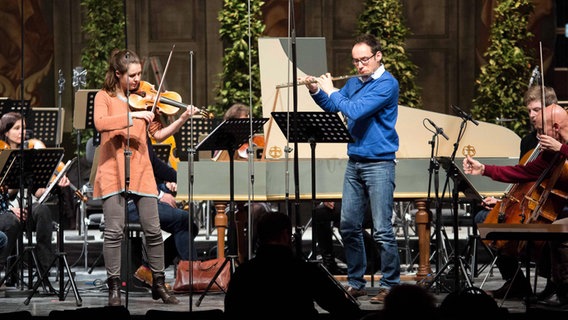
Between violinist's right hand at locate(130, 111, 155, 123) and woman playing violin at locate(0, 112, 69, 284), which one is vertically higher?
violinist's right hand at locate(130, 111, 155, 123)

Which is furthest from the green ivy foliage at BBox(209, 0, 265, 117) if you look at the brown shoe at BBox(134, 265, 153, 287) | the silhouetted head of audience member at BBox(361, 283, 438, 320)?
the silhouetted head of audience member at BBox(361, 283, 438, 320)

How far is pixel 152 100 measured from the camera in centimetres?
686

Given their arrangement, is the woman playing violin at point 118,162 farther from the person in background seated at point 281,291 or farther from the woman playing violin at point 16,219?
the person in background seated at point 281,291

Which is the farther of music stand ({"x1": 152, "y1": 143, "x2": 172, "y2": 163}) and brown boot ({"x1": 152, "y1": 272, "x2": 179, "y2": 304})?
music stand ({"x1": 152, "y1": 143, "x2": 172, "y2": 163})

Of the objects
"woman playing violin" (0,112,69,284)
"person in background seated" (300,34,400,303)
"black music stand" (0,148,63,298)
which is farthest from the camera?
"woman playing violin" (0,112,69,284)

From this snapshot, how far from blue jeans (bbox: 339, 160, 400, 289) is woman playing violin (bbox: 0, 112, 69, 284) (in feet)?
8.49

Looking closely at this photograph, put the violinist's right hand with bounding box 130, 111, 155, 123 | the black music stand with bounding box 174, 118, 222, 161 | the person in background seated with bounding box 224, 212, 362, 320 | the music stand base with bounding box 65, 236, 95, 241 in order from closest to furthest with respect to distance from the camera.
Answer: the person in background seated with bounding box 224, 212, 362, 320, the violinist's right hand with bounding box 130, 111, 155, 123, the black music stand with bounding box 174, 118, 222, 161, the music stand base with bounding box 65, 236, 95, 241

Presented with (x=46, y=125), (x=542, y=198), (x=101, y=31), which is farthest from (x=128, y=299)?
(x=101, y=31)

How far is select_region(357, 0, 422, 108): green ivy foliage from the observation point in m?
12.6

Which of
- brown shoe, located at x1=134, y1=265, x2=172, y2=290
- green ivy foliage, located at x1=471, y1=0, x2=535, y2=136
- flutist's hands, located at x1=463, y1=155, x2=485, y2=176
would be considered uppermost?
green ivy foliage, located at x1=471, y1=0, x2=535, y2=136

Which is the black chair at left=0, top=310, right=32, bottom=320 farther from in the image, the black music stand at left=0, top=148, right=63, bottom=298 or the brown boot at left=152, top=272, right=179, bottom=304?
the black music stand at left=0, top=148, right=63, bottom=298

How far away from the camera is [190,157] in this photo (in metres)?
6.54

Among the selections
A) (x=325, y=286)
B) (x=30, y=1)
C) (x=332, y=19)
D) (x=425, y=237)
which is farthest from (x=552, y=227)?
(x=30, y=1)

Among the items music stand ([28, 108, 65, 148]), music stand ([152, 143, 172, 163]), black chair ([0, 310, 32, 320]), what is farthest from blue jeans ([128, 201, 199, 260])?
black chair ([0, 310, 32, 320])
